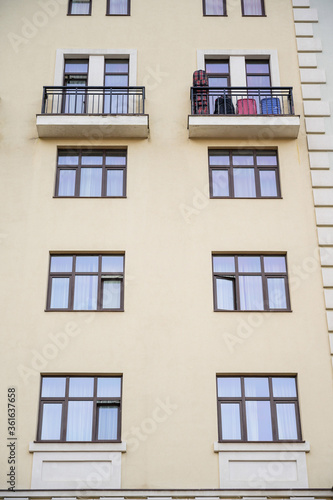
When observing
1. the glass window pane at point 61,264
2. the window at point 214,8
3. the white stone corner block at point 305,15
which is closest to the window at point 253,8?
the window at point 214,8

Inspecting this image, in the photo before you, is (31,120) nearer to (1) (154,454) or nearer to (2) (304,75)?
(2) (304,75)

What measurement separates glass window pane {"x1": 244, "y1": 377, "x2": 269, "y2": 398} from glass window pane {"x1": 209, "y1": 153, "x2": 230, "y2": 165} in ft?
20.7

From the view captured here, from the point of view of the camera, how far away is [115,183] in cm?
1912

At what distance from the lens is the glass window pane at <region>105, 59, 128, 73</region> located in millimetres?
20969

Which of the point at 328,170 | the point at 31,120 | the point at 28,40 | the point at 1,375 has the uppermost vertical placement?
the point at 28,40

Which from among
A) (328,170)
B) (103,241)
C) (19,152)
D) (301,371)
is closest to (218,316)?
(301,371)

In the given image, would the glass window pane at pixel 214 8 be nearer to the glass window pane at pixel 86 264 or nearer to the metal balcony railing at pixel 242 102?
the metal balcony railing at pixel 242 102

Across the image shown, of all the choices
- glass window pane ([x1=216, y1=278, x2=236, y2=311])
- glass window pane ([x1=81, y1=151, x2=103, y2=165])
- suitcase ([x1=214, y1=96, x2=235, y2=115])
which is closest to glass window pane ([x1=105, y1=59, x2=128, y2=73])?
glass window pane ([x1=81, y1=151, x2=103, y2=165])

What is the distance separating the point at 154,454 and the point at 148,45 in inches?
482

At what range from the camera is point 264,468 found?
15.6m

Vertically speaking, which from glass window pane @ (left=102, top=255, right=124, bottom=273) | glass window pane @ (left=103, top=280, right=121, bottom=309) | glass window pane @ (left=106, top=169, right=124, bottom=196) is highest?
glass window pane @ (left=106, top=169, right=124, bottom=196)

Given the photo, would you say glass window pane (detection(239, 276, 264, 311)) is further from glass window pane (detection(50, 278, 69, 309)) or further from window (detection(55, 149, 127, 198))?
glass window pane (detection(50, 278, 69, 309))

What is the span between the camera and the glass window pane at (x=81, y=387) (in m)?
16.5

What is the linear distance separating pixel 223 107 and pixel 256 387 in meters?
8.17
